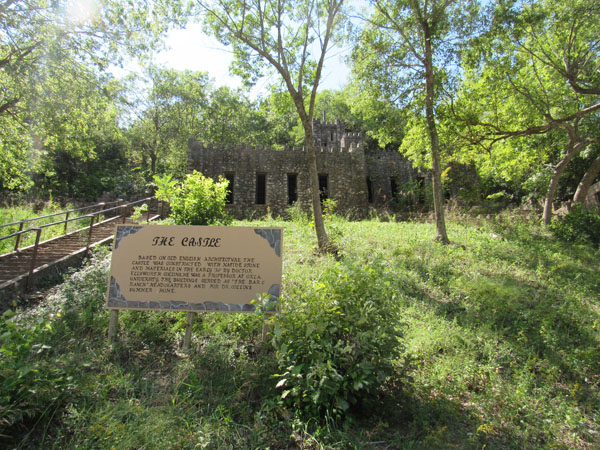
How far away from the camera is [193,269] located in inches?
161

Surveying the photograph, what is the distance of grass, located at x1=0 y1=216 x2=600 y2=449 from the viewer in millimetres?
2688

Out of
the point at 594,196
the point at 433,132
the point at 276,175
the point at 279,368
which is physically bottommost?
the point at 279,368

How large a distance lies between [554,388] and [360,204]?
14.1 metres

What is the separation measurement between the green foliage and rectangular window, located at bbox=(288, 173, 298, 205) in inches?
376

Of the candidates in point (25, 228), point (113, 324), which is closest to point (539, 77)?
point (113, 324)

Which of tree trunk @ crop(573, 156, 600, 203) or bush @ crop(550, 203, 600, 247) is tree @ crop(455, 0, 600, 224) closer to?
tree trunk @ crop(573, 156, 600, 203)

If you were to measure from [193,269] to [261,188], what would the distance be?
13768 mm

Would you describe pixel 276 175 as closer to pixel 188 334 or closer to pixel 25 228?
pixel 25 228

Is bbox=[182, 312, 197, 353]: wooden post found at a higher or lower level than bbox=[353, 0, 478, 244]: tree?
lower

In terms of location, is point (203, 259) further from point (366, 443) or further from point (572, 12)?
point (572, 12)

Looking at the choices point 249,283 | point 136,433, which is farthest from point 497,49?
point 136,433

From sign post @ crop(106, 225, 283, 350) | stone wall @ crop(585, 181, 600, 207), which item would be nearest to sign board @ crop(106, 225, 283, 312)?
sign post @ crop(106, 225, 283, 350)

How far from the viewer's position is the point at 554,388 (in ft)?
11.6

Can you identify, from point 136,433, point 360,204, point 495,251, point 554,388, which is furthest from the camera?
point 360,204
